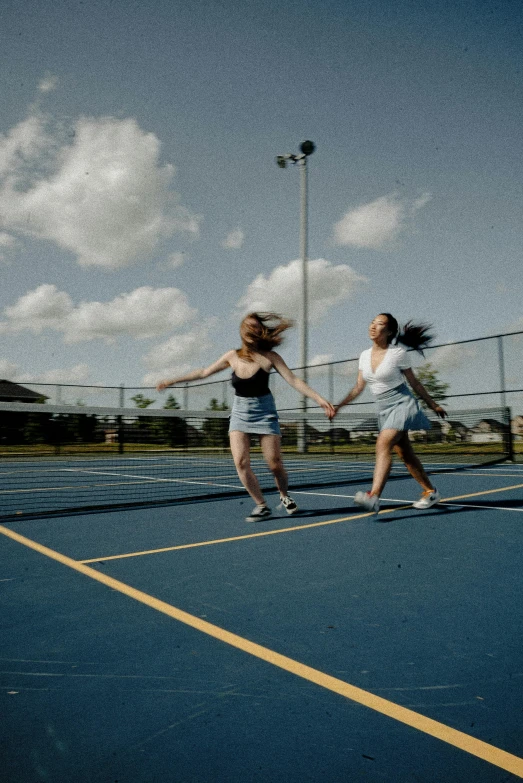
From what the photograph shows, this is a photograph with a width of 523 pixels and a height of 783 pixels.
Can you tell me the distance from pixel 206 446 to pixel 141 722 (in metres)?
15.7

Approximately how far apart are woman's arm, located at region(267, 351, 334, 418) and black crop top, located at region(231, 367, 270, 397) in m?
0.14

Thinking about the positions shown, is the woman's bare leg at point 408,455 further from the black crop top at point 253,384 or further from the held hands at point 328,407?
the black crop top at point 253,384

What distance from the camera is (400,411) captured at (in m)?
5.31

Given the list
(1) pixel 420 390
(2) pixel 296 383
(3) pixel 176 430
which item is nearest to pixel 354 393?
(1) pixel 420 390

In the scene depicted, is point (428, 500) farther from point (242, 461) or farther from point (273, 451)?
point (242, 461)

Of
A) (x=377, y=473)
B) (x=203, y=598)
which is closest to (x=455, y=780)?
(x=203, y=598)

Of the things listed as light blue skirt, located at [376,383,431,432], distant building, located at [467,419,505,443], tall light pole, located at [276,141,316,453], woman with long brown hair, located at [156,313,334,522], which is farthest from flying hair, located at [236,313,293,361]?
tall light pole, located at [276,141,316,453]

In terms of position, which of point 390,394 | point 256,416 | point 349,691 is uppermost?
point 390,394

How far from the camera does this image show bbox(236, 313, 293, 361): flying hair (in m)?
5.21

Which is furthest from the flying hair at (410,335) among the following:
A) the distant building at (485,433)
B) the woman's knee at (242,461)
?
the distant building at (485,433)

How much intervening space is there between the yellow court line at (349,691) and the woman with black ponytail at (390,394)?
A: 2.76 meters

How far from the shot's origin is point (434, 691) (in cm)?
188

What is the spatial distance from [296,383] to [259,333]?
57 centimetres

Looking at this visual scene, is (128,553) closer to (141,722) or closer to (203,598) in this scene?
(203,598)
